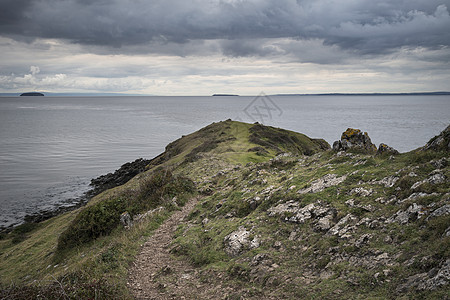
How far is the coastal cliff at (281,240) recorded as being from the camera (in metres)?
8.31

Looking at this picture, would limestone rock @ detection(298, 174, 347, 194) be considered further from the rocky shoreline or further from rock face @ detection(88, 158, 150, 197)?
rock face @ detection(88, 158, 150, 197)

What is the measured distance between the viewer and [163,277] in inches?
460

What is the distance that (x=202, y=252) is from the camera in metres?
13.1

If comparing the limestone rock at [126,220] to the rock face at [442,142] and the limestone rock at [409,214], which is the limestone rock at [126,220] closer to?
the limestone rock at [409,214]

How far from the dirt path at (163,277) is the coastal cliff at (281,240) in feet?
0.15

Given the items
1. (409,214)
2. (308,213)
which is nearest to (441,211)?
(409,214)

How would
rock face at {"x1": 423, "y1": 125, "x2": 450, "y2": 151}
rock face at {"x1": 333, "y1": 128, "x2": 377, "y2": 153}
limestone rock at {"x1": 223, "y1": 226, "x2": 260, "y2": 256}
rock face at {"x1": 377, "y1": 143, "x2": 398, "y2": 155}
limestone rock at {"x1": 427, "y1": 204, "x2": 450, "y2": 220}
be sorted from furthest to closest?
rock face at {"x1": 333, "y1": 128, "x2": 377, "y2": 153} → rock face at {"x1": 377, "y1": 143, "x2": 398, "y2": 155} → rock face at {"x1": 423, "y1": 125, "x2": 450, "y2": 151} → limestone rock at {"x1": 223, "y1": 226, "x2": 260, "y2": 256} → limestone rock at {"x1": 427, "y1": 204, "x2": 450, "y2": 220}

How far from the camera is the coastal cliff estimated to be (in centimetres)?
831

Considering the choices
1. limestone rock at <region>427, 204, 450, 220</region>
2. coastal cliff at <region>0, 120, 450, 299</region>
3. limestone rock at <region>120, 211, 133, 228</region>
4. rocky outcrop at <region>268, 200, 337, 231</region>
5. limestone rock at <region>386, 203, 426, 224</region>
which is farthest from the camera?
limestone rock at <region>120, 211, 133, 228</region>

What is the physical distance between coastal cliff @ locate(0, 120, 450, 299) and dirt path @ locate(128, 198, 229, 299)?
0.05 metres

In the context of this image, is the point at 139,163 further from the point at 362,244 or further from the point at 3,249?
the point at 362,244

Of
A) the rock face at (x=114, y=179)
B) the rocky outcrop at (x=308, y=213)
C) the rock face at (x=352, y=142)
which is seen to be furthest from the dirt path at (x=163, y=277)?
the rock face at (x=114, y=179)

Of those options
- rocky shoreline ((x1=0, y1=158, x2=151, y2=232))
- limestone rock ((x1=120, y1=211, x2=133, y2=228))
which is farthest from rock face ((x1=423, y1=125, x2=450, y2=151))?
rocky shoreline ((x1=0, y1=158, x2=151, y2=232))

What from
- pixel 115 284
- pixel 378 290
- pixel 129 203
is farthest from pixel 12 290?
pixel 129 203
